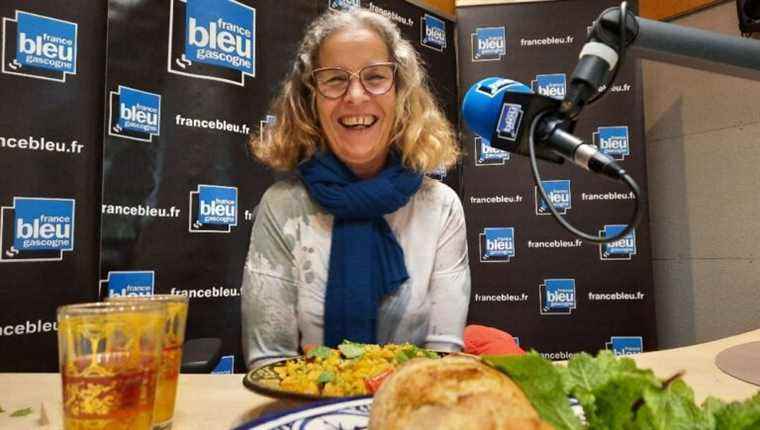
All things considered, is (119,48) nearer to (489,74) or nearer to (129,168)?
(129,168)

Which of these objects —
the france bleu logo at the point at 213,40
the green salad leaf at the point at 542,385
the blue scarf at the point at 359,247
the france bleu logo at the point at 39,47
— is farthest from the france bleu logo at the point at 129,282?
the green salad leaf at the point at 542,385

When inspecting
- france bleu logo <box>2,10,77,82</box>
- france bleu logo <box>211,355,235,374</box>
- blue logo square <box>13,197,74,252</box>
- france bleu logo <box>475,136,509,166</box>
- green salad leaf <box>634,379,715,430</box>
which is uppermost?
france bleu logo <box>2,10,77,82</box>

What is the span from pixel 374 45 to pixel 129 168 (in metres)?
1.30

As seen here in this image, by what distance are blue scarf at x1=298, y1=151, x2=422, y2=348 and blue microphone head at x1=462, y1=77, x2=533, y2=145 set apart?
0.95m

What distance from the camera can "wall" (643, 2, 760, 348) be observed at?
3527mm

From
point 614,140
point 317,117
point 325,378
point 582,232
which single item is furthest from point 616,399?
point 614,140

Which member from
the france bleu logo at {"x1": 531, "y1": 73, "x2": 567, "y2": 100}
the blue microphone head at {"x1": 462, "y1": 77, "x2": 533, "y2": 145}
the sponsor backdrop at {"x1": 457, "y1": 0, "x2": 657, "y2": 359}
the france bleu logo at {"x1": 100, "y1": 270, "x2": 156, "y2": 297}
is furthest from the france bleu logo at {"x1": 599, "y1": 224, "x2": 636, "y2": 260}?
the blue microphone head at {"x1": 462, "y1": 77, "x2": 533, "y2": 145}

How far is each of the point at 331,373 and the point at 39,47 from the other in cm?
207

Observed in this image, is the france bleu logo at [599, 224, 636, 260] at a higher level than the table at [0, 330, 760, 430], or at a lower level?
higher

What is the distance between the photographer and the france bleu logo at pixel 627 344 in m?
3.82

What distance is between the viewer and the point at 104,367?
65 centimetres

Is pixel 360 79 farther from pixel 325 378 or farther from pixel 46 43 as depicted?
pixel 46 43

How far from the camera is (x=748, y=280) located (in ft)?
11.5

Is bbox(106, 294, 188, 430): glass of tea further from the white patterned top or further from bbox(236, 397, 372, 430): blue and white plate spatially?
the white patterned top
